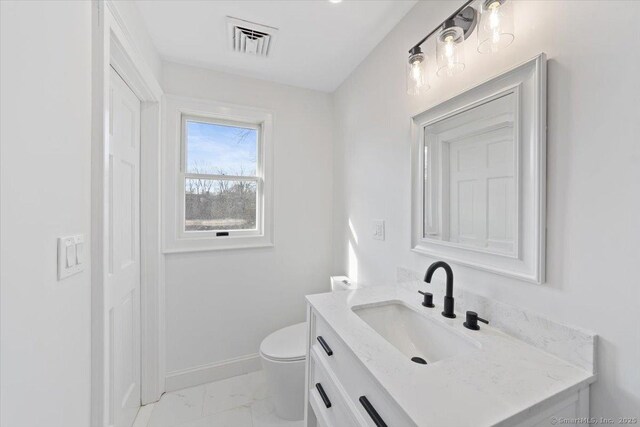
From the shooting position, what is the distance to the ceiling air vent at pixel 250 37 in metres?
1.50

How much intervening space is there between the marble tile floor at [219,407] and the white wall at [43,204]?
927 mm

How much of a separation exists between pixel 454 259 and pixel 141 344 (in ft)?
6.45

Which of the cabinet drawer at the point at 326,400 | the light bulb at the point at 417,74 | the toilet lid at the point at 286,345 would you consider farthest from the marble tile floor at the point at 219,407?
the light bulb at the point at 417,74

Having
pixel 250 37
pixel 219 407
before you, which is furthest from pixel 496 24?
pixel 219 407

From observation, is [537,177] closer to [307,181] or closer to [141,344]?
[307,181]

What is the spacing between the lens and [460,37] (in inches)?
41.9

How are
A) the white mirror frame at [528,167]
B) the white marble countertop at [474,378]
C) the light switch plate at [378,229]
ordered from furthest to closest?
the light switch plate at [378,229]
the white mirror frame at [528,167]
the white marble countertop at [474,378]

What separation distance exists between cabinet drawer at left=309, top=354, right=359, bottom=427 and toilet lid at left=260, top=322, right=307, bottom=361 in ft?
1.25

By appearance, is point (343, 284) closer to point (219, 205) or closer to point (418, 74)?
point (219, 205)

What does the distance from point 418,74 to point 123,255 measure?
1.84 meters

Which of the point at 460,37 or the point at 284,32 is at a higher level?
the point at 284,32

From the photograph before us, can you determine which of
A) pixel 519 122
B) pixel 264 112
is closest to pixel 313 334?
pixel 519 122

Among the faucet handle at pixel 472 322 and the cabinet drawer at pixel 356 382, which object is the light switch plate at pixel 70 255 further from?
the faucet handle at pixel 472 322

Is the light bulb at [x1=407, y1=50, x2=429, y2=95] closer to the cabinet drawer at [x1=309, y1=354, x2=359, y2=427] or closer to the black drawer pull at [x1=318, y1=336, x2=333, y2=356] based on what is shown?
the black drawer pull at [x1=318, y1=336, x2=333, y2=356]
